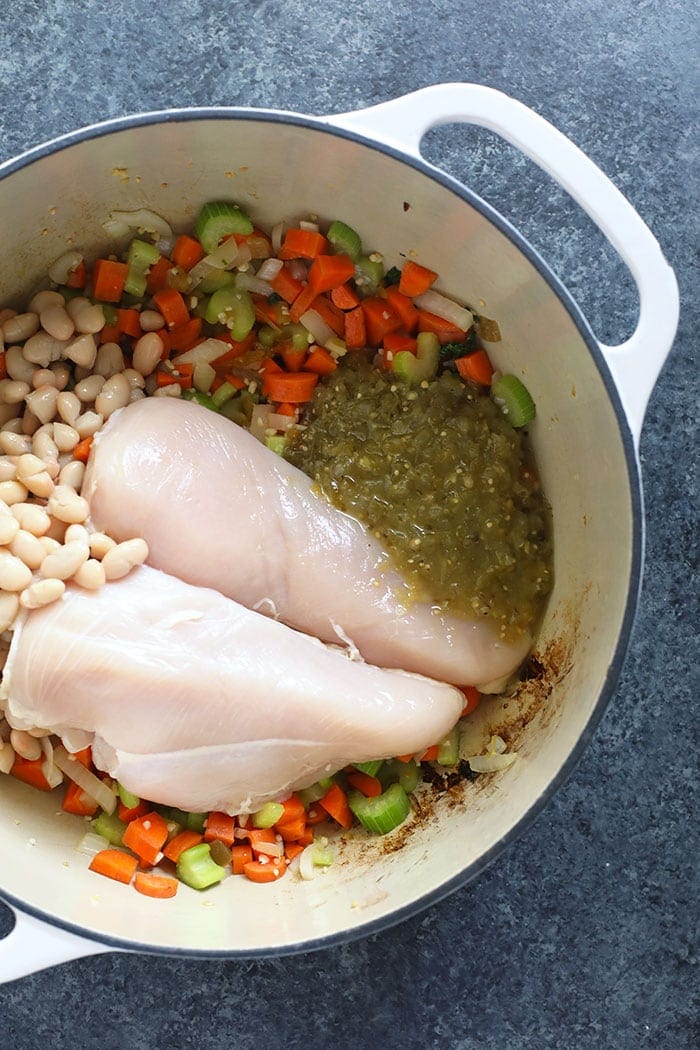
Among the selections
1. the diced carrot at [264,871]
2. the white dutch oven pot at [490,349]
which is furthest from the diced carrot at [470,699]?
the diced carrot at [264,871]

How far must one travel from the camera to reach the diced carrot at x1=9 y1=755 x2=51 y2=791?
6.42 ft

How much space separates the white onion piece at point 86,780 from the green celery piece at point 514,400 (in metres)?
1.05

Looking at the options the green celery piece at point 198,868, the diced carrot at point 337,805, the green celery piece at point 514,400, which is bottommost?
the green celery piece at point 198,868

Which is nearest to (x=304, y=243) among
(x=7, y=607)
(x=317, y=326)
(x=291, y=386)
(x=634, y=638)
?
(x=317, y=326)

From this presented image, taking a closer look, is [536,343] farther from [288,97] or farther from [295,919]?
[295,919]

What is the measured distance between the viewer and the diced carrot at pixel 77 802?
6.49 feet

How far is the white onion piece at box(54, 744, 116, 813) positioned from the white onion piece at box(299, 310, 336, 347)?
3.06 feet

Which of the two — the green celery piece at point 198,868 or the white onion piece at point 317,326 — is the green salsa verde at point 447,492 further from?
the green celery piece at point 198,868

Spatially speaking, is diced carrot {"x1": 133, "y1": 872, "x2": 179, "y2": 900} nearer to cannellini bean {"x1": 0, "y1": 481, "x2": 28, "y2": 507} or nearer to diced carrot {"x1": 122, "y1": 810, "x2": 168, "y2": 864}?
diced carrot {"x1": 122, "y1": 810, "x2": 168, "y2": 864}

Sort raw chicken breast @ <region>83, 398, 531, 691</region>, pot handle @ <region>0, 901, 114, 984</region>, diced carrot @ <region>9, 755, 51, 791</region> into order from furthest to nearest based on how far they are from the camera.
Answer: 1. diced carrot @ <region>9, 755, 51, 791</region>
2. raw chicken breast @ <region>83, 398, 531, 691</region>
3. pot handle @ <region>0, 901, 114, 984</region>

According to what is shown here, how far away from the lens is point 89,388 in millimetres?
1949

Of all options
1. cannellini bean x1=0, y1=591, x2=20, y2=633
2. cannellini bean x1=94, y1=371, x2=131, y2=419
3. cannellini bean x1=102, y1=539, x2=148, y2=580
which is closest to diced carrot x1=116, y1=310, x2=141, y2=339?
cannellini bean x1=94, y1=371, x2=131, y2=419

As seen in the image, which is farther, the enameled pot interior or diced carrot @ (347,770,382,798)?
diced carrot @ (347,770,382,798)

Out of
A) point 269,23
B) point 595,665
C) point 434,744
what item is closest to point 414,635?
point 434,744
